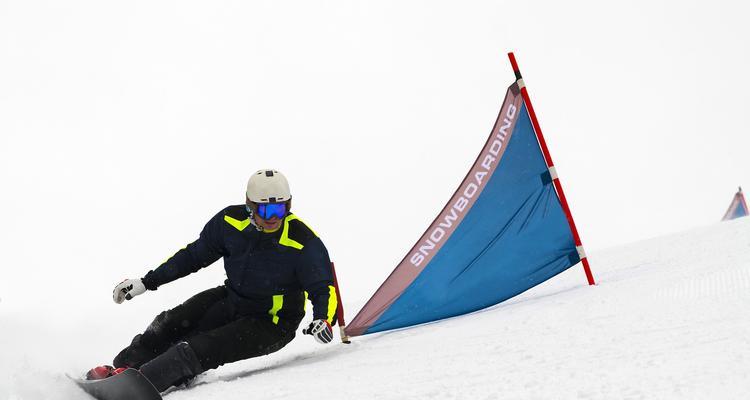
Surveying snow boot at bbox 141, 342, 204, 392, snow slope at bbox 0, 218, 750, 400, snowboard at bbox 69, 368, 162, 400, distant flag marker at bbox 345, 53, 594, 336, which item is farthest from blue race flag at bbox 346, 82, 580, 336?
snowboard at bbox 69, 368, 162, 400

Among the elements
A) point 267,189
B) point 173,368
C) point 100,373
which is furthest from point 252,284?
point 100,373

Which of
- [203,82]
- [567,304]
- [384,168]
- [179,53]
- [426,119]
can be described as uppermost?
[179,53]

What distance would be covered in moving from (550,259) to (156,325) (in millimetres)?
2572

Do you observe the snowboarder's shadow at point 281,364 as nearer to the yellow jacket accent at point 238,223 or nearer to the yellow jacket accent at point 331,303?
the yellow jacket accent at point 331,303

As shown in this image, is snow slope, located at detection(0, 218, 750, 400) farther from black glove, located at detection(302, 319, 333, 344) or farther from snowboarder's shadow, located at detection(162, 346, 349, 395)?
black glove, located at detection(302, 319, 333, 344)

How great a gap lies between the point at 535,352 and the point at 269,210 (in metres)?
1.86

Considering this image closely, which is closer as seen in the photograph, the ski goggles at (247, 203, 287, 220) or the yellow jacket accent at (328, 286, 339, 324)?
the ski goggles at (247, 203, 287, 220)

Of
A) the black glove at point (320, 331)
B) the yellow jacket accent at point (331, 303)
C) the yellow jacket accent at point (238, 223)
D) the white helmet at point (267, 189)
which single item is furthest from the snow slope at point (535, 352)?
the white helmet at point (267, 189)

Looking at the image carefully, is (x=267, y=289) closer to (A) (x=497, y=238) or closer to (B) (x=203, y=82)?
(A) (x=497, y=238)

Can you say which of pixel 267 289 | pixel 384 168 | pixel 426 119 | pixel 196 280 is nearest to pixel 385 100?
pixel 426 119

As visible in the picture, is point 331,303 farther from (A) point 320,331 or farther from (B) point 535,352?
(B) point 535,352

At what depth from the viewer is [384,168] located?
53531 mm

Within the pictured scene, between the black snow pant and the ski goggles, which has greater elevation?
the ski goggles

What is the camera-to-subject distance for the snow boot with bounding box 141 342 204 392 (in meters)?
3.71
